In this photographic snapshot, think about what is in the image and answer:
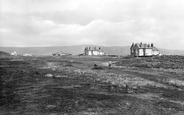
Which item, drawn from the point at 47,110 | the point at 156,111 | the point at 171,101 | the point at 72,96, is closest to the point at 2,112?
the point at 47,110

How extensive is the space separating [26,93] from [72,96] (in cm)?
391

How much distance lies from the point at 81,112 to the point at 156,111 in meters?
4.47

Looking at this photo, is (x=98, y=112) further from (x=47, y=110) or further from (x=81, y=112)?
(x=47, y=110)

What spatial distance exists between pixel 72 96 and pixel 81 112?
380cm

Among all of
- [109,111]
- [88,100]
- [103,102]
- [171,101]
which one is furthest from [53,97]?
[171,101]

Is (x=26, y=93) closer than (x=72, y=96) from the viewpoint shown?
No

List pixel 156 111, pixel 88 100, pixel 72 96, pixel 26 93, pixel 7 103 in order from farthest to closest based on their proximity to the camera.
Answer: pixel 26 93 < pixel 72 96 < pixel 88 100 < pixel 7 103 < pixel 156 111

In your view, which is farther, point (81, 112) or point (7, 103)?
point (7, 103)

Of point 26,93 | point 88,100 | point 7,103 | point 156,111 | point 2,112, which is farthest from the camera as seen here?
point 26,93

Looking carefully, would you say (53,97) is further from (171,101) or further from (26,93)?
(171,101)

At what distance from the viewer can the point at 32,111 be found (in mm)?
10555

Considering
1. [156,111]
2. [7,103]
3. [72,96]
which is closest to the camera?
[156,111]

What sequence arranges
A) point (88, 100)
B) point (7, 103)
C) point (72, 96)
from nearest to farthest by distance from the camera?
1. point (7, 103)
2. point (88, 100)
3. point (72, 96)

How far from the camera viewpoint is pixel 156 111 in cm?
1131
